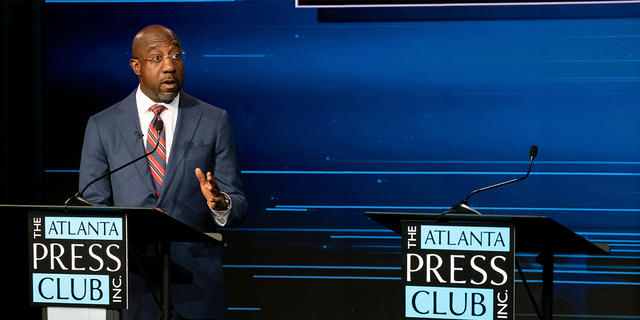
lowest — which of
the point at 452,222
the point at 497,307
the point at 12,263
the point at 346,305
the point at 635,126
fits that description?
the point at 346,305

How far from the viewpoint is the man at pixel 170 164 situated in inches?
89.9

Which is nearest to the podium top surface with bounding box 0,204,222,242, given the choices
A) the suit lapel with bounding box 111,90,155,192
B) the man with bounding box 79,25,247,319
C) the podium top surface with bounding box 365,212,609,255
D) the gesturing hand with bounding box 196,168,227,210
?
the gesturing hand with bounding box 196,168,227,210

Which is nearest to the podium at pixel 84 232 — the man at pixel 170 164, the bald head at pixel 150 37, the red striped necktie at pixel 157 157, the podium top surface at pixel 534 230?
the man at pixel 170 164

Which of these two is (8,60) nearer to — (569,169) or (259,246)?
(259,246)

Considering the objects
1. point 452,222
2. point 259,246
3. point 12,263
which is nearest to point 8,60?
point 12,263

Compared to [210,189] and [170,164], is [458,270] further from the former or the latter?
[170,164]

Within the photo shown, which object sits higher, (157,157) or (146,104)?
(146,104)

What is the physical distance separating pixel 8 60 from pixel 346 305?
2.52 m

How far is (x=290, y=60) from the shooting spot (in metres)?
3.65

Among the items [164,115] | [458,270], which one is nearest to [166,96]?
[164,115]

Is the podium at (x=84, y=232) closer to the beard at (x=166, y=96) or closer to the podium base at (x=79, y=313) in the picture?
the podium base at (x=79, y=313)

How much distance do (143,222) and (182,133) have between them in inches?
22.6

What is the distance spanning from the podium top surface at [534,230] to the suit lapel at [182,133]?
33.0 inches

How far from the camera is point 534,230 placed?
1.87 m
